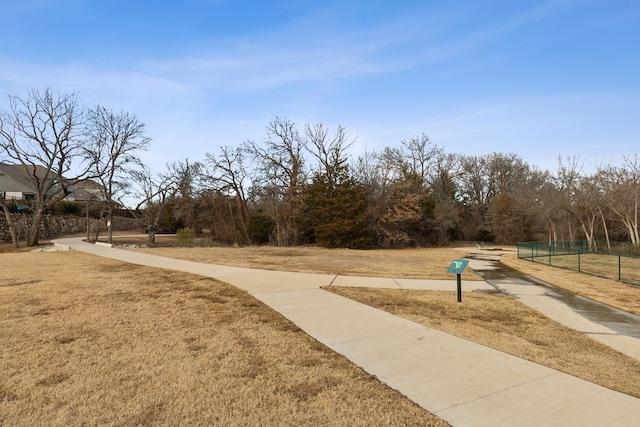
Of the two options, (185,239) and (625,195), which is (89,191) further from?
(625,195)

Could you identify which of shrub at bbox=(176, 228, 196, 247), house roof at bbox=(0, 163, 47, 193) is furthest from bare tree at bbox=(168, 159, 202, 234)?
house roof at bbox=(0, 163, 47, 193)

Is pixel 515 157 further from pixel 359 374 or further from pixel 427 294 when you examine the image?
pixel 359 374

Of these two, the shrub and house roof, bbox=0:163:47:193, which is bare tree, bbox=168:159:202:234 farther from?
house roof, bbox=0:163:47:193

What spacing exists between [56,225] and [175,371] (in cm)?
4321

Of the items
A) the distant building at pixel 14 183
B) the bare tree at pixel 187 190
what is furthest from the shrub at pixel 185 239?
the distant building at pixel 14 183

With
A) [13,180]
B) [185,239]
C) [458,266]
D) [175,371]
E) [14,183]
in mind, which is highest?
[13,180]

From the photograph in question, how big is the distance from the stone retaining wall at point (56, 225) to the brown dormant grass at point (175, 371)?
33.0 meters

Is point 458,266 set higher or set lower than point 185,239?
higher

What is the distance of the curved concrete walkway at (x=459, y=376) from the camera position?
9.46 ft

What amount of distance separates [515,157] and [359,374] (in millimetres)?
54695

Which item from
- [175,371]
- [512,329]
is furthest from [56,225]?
[512,329]

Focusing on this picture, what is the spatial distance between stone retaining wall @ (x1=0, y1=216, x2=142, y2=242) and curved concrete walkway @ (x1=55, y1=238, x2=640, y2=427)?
35.8 m

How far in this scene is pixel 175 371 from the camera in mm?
3750

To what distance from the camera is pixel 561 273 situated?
43.9ft
